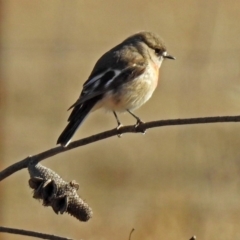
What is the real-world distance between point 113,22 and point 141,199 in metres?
6.82

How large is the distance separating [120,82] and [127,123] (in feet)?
21.3

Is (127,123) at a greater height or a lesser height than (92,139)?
lesser

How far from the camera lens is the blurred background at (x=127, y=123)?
8.13 m

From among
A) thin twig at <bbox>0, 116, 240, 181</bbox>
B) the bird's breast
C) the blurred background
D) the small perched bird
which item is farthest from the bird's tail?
the blurred background

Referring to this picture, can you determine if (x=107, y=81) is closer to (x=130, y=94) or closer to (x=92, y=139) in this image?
(x=130, y=94)

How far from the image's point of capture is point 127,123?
10406 mm

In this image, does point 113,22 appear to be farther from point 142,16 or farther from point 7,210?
point 7,210

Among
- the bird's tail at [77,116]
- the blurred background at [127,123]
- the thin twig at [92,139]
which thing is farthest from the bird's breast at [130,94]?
the blurred background at [127,123]

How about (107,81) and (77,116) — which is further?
(107,81)

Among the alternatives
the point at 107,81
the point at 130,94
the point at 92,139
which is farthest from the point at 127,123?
the point at 92,139

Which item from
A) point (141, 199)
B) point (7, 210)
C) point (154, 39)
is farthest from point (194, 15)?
point (154, 39)

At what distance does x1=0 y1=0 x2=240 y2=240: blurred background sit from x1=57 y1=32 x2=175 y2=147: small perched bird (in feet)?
5.21

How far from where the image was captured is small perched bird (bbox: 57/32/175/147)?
3680mm

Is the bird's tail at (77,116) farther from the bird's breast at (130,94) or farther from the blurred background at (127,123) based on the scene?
the blurred background at (127,123)
